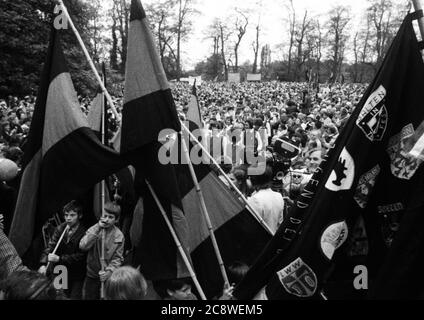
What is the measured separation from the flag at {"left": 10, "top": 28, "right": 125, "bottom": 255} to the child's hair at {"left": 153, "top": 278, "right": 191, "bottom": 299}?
0.98 meters

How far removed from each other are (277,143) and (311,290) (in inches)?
201

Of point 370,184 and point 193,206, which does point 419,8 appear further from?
point 193,206

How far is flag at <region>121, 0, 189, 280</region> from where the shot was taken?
9.94ft

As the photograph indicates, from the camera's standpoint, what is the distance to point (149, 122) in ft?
9.99

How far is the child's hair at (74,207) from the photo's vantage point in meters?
3.88

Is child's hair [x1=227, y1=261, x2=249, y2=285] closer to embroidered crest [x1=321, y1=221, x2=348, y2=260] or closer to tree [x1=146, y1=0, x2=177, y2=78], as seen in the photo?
embroidered crest [x1=321, y1=221, x2=348, y2=260]

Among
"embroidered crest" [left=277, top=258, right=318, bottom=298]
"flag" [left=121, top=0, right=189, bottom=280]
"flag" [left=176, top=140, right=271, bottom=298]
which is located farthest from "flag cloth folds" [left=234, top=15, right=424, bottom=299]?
"flag" [left=176, top=140, right=271, bottom=298]

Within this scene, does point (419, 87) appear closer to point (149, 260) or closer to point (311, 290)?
point (311, 290)

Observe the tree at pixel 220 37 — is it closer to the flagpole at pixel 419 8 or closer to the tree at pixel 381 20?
the tree at pixel 381 20

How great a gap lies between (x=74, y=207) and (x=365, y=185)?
2800 millimetres

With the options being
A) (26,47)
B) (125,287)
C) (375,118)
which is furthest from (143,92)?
(26,47)

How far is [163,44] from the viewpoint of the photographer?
51906mm

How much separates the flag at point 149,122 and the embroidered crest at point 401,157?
155 centimetres

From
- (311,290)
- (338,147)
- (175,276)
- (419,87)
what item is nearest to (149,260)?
(175,276)
